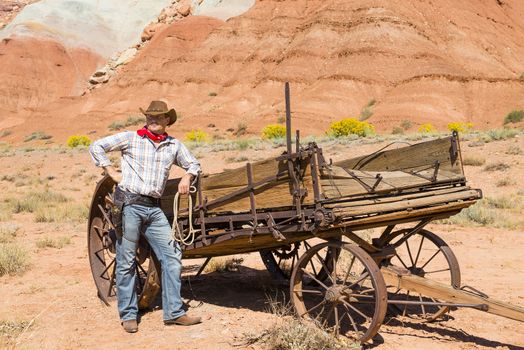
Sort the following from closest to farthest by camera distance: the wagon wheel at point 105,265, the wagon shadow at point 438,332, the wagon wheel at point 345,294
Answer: the wagon wheel at point 345,294
the wagon shadow at point 438,332
the wagon wheel at point 105,265

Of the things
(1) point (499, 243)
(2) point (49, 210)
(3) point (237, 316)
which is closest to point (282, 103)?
(2) point (49, 210)

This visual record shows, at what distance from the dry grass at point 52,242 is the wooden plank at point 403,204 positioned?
6.58 meters

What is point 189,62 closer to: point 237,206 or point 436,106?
point 436,106

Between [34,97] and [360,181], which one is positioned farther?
[34,97]

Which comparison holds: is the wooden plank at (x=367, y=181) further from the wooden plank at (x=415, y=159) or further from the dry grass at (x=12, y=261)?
the dry grass at (x=12, y=261)

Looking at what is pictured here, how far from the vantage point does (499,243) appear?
8.49 m

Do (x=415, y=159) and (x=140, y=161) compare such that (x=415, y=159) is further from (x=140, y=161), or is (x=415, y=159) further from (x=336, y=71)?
(x=336, y=71)

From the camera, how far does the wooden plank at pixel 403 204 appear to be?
3.81 meters

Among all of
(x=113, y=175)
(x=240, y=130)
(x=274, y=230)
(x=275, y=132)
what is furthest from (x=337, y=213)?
(x=240, y=130)

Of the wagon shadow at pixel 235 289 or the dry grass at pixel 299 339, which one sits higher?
the dry grass at pixel 299 339

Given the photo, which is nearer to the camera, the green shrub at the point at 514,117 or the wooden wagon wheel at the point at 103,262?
the wooden wagon wheel at the point at 103,262

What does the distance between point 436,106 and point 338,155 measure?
24.8 m

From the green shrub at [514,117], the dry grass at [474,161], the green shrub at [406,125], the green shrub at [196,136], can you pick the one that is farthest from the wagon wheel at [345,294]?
the green shrub at [514,117]

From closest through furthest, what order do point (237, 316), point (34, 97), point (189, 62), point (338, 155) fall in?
point (237, 316) < point (338, 155) < point (189, 62) < point (34, 97)
